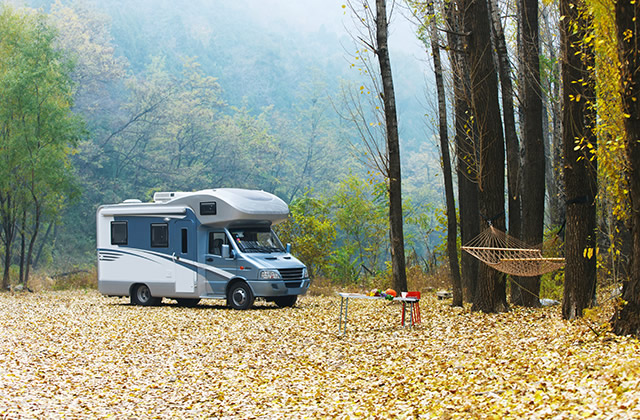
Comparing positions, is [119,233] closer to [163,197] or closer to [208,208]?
[163,197]

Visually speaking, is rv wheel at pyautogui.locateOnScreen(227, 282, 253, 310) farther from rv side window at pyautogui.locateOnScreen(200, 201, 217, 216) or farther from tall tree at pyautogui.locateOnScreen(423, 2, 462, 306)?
tall tree at pyautogui.locateOnScreen(423, 2, 462, 306)

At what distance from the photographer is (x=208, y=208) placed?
15.6 m

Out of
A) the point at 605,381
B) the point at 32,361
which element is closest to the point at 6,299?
the point at 32,361

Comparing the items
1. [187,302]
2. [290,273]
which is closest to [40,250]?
[187,302]

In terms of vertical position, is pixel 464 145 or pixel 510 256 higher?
pixel 464 145

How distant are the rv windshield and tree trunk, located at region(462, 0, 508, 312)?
5.59 m

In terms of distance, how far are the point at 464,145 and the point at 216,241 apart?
570cm

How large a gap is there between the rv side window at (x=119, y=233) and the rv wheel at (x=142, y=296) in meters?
1.10

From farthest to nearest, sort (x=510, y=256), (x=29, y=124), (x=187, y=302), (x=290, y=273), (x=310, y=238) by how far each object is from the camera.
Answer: (x=29, y=124), (x=310, y=238), (x=187, y=302), (x=290, y=273), (x=510, y=256)

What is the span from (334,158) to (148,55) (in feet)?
63.7

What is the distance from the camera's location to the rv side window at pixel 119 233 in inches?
664

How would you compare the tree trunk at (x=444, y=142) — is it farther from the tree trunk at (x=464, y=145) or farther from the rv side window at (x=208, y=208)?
the rv side window at (x=208, y=208)

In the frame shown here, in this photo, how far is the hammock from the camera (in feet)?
32.9

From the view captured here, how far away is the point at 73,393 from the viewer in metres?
7.41
